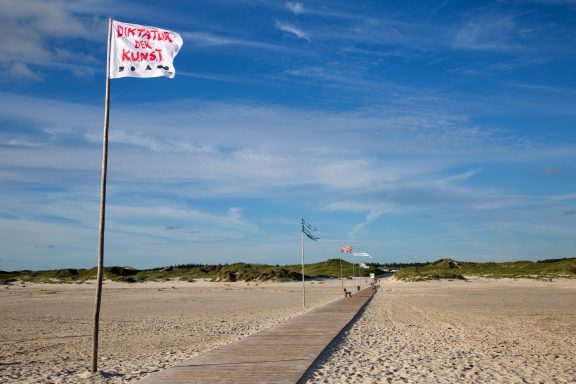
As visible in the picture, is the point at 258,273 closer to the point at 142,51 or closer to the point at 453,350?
the point at 453,350

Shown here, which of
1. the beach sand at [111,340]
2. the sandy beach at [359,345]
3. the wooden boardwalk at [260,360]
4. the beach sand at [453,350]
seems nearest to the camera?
the wooden boardwalk at [260,360]

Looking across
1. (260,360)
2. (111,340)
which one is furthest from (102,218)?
(111,340)

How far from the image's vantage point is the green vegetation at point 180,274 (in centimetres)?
7481

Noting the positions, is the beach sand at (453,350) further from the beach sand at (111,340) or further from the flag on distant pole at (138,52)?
the flag on distant pole at (138,52)

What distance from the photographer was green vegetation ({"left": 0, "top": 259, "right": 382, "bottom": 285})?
74.8 m

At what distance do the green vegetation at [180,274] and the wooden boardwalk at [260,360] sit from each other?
5864 cm

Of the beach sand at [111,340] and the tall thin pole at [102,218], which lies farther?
the beach sand at [111,340]

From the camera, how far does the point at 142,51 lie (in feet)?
34.8

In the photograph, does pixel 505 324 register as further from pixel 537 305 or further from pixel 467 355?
pixel 537 305

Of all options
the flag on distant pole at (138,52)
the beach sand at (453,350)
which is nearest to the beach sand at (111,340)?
the flag on distant pole at (138,52)

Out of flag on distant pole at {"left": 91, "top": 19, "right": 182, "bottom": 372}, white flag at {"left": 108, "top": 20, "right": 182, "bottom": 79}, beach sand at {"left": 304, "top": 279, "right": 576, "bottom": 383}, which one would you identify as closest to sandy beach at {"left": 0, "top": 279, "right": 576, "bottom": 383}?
beach sand at {"left": 304, "top": 279, "right": 576, "bottom": 383}

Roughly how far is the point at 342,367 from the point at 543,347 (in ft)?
22.1

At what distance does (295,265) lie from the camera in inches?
5635

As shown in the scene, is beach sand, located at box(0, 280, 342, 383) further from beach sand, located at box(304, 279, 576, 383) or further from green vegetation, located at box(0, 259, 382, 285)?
green vegetation, located at box(0, 259, 382, 285)
